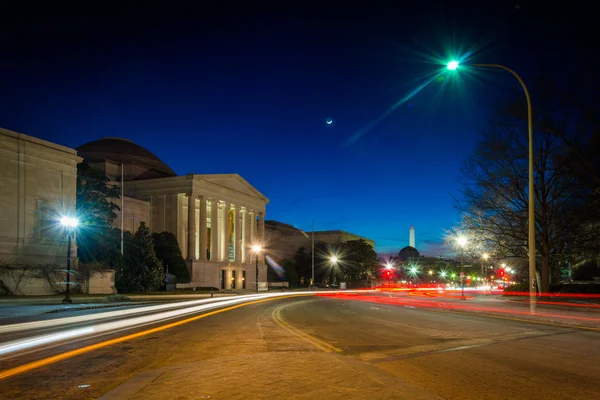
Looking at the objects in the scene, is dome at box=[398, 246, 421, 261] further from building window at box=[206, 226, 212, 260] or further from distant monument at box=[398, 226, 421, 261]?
building window at box=[206, 226, 212, 260]

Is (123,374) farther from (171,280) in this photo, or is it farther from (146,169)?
(146,169)

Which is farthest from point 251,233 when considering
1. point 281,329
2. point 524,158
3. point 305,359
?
point 305,359

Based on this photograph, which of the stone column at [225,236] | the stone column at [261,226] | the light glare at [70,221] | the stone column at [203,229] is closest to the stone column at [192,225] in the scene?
the stone column at [203,229]

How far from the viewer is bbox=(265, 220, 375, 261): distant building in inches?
4149

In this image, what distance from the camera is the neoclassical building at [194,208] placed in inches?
2906

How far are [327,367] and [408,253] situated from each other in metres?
191

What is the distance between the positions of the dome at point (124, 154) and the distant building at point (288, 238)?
2581 centimetres

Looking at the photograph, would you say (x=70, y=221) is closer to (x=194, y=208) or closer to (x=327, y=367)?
(x=327, y=367)

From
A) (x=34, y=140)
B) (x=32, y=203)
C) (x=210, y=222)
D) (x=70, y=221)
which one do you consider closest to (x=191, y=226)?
(x=210, y=222)

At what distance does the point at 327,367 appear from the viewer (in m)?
8.02

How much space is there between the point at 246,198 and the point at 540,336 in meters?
77.8

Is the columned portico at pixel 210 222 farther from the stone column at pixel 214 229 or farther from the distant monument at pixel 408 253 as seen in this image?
the distant monument at pixel 408 253

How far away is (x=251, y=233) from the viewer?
92.4m

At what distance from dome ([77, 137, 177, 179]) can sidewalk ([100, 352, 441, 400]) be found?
75359mm
